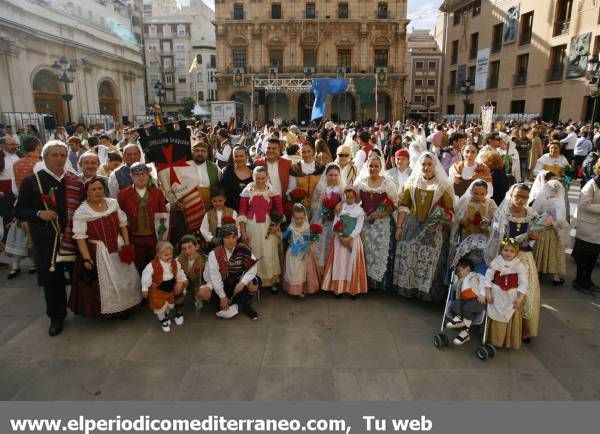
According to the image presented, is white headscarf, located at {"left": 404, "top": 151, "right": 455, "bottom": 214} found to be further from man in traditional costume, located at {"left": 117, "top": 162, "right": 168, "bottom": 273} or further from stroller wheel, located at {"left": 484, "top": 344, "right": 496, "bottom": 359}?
man in traditional costume, located at {"left": 117, "top": 162, "right": 168, "bottom": 273}

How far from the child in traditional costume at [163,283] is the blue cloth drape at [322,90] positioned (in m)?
10.5

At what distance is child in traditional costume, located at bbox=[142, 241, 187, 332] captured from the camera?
3969 mm

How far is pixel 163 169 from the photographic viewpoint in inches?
189

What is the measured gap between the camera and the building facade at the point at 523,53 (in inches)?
850

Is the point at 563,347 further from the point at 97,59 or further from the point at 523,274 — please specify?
the point at 97,59

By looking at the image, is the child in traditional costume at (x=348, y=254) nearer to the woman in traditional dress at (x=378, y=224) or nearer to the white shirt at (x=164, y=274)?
the woman in traditional dress at (x=378, y=224)

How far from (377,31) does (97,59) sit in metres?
24.0

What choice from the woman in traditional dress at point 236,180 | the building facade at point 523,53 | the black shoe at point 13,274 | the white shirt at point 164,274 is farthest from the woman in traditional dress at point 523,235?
the building facade at point 523,53

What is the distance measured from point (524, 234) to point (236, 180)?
3.24 metres

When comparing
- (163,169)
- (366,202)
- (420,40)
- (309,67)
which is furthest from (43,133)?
(420,40)

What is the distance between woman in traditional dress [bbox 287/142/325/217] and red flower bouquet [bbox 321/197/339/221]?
39cm

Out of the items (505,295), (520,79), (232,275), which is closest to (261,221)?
(232,275)

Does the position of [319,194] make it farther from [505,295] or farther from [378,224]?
[505,295]

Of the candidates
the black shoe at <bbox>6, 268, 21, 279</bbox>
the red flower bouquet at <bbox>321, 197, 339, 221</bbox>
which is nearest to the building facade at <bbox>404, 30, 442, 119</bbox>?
the red flower bouquet at <bbox>321, 197, 339, 221</bbox>
